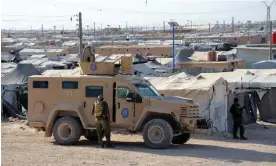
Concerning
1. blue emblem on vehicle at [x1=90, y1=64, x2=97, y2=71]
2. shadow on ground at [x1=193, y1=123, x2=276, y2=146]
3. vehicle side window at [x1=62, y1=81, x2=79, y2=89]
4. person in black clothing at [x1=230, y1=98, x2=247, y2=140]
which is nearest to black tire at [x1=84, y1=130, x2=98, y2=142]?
vehicle side window at [x1=62, y1=81, x2=79, y2=89]

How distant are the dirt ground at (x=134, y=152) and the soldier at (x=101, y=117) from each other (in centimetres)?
44

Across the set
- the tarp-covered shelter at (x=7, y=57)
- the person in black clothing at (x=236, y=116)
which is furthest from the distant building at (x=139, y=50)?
the person in black clothing at (x=236, y=116)

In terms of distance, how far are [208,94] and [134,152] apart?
5.14 meters

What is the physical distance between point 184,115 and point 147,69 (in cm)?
2245

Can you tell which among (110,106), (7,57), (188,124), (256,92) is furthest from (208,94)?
(7,57)

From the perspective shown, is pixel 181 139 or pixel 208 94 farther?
pixel 208 94

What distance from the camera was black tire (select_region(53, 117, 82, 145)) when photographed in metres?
15.2

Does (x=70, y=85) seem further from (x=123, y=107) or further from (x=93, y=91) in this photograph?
(x=123, y=107)

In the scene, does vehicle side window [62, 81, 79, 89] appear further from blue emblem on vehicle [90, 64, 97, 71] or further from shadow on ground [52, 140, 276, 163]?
shadow on ground [52, 140, 276, 163]

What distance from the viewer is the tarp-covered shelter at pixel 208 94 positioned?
1856cm

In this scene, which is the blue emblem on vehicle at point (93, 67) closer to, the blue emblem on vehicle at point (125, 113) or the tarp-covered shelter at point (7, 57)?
the blue emblem on vehicle at point (125, 113)

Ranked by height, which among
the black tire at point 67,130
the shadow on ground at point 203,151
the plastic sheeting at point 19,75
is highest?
the plastic sheeting at point 19,75

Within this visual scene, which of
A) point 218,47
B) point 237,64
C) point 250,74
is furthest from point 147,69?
point 218,47

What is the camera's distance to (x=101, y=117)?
14.5 m
